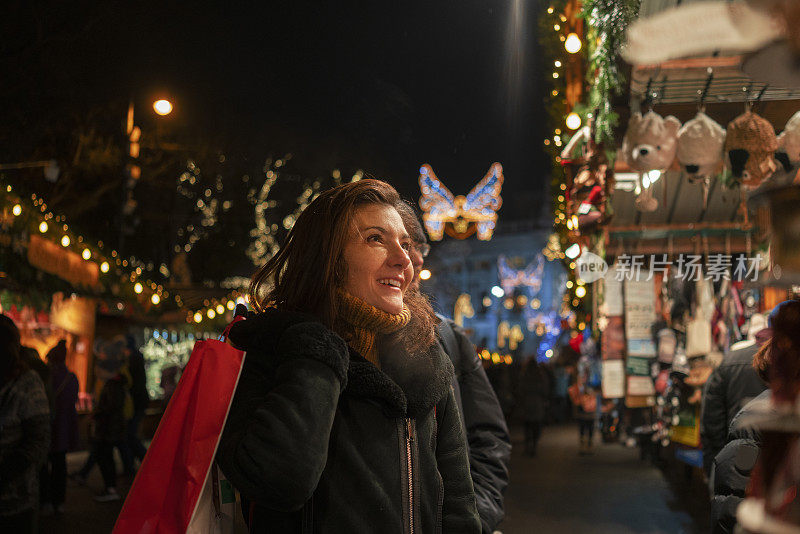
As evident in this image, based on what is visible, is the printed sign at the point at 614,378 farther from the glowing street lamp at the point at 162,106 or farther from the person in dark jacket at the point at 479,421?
the glowing street lamp at the point at 162,106

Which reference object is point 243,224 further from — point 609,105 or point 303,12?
point 609,105

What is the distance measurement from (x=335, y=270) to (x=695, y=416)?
22.4 feet

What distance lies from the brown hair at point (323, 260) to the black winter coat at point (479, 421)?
633mm

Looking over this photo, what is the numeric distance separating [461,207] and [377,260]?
2607 centimetres

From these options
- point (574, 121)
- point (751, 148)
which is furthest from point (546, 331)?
point (751, 148)

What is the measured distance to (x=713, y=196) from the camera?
8.38 m

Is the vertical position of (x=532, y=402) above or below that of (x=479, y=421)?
below

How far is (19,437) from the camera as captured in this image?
14.3 ft

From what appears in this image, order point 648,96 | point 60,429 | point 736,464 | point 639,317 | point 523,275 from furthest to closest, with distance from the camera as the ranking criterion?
point 523,275 → point 639,317 → point 60,429 → point 648,96 → point 736,464

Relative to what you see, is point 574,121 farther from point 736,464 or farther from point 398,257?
point 398,257

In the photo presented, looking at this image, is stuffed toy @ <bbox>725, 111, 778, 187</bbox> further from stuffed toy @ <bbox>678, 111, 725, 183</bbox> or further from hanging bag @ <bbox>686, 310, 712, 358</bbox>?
hanging bag @ <bbox>686, 310, 712, 358</bbox>

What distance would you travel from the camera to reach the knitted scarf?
227 cm

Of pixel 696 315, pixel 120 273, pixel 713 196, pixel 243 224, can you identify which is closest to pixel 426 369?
pixel 696 315

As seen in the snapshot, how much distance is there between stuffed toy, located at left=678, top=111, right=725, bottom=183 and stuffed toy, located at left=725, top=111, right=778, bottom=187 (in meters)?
0.15
